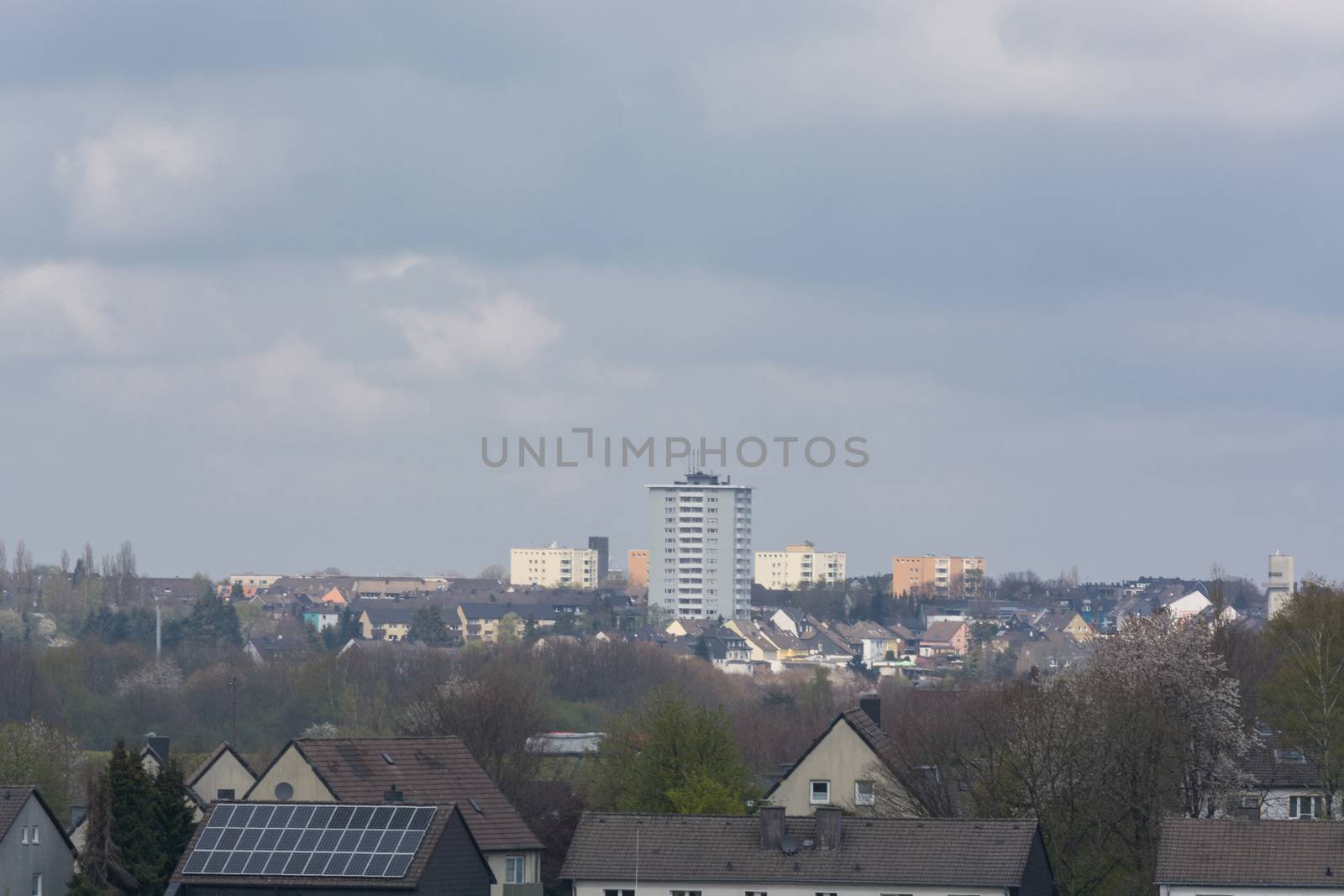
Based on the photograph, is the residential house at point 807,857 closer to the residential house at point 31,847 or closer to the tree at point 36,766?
the residential house at point 31,847

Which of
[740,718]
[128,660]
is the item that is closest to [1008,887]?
[740,718]

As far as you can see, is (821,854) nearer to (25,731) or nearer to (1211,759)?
(1211,759)

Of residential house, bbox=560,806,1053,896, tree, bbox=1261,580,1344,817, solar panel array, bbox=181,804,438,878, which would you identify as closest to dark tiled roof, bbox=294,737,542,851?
solar panel array, bbox=181,804,438,878

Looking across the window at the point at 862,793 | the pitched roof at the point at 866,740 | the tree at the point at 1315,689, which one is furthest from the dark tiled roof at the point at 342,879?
the tree at the point at 1315,689

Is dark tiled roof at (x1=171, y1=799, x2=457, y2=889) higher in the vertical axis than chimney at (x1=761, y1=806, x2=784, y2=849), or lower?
lower

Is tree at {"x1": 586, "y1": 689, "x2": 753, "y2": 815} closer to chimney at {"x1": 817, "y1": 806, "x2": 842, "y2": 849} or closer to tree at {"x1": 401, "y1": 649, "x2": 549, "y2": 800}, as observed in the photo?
tree at {"x1": 401, "y1": 649, "x2": 549, "y2": 800}

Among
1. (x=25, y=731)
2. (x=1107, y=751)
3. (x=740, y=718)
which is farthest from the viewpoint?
(x=740, y=718)

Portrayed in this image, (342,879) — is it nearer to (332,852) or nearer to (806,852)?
(332,852)
